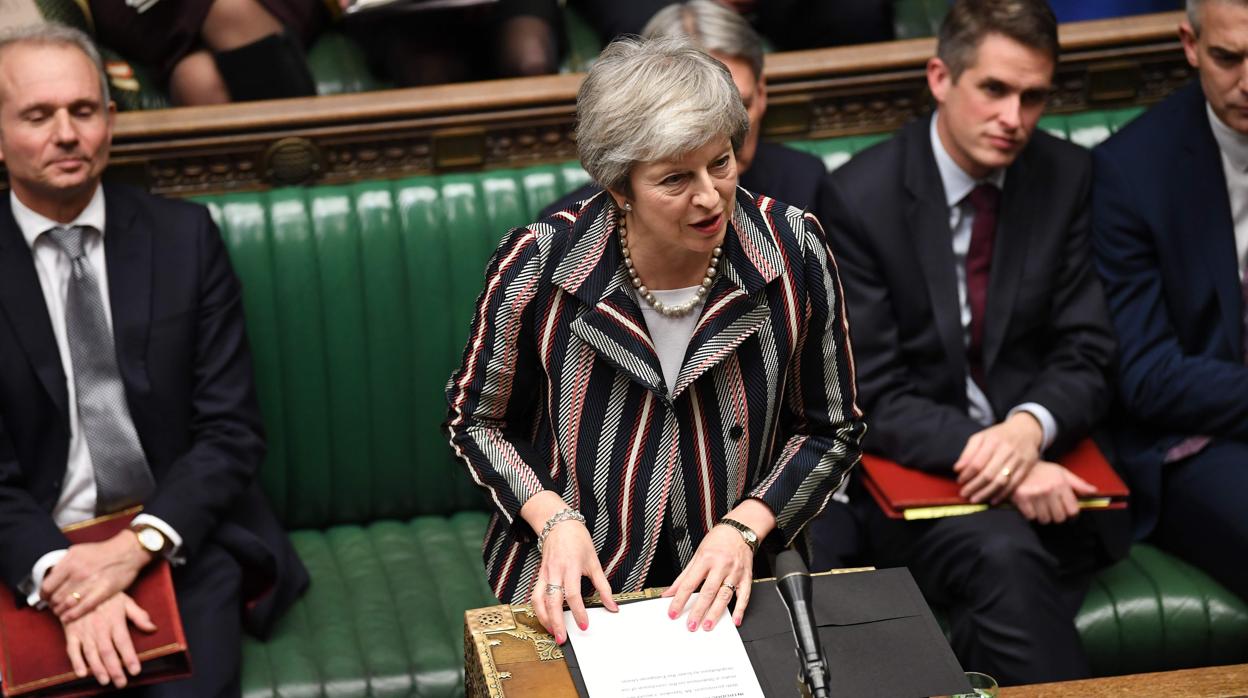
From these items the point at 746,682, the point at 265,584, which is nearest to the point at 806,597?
the point at 746,682

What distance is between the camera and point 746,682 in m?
1.81

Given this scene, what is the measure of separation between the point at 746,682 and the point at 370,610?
4.16 feet

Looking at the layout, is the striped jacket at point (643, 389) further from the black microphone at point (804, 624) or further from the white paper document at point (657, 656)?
the black microphone at point (804, 624)

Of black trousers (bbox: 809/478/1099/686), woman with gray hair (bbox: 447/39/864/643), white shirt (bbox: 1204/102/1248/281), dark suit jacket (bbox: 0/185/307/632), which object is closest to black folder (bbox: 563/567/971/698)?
woman with gray hair (bbox: 447/39/864/643)

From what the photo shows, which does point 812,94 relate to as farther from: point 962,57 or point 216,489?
point 216,489

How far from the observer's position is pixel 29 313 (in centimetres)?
275

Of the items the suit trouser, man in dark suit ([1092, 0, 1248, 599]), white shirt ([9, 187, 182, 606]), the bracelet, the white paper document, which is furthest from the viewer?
man in dark suit ([1092, 0, 1248, 599])

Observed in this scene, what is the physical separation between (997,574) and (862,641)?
0.99 meters

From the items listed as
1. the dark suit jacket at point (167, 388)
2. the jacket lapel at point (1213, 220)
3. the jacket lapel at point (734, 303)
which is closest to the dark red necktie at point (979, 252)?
the jacket lapel at point (1213, 220)

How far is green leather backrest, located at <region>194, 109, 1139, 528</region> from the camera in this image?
3.16m

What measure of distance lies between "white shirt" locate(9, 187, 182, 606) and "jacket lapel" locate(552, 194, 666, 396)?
1.07m

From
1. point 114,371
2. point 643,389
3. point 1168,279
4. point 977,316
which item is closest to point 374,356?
point 114,371

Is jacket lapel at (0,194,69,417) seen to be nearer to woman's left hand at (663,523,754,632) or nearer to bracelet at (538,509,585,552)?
bracelet at (538,509,585,552)

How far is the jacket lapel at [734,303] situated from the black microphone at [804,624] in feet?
1.56
